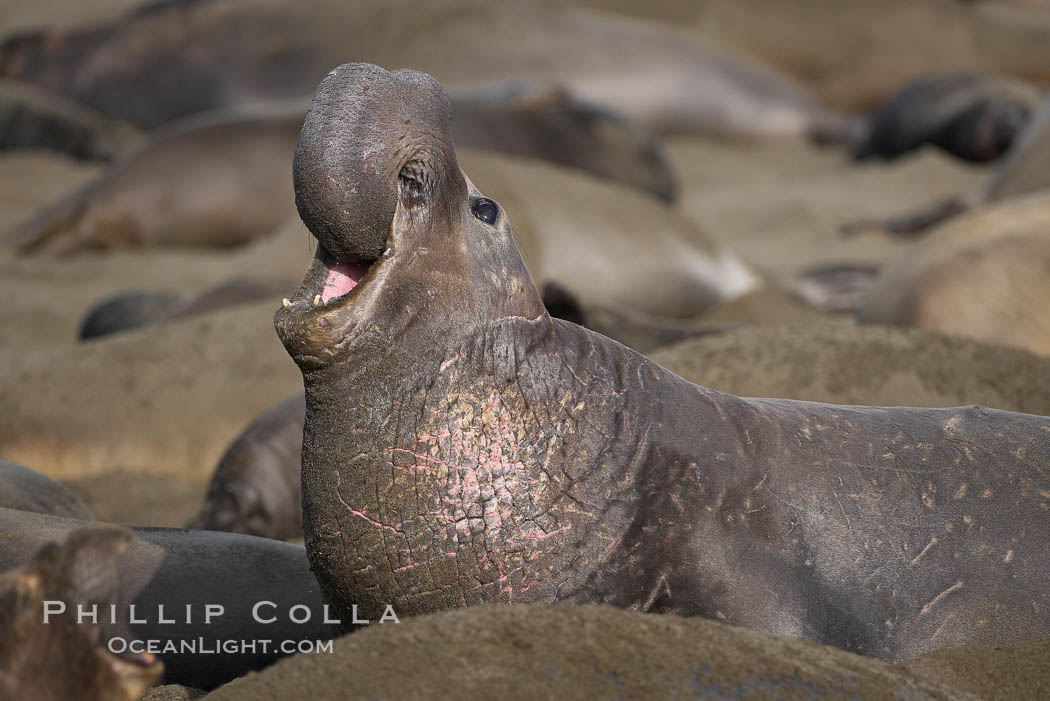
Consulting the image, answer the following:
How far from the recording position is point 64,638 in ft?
4.89

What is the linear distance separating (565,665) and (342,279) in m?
0.65

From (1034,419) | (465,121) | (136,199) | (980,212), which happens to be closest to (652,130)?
(465,121)

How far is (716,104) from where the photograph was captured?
34.7 feet

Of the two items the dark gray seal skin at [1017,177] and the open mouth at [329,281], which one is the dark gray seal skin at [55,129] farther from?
the open mouth at [329,281]

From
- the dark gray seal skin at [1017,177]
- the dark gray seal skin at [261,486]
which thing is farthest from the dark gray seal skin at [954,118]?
the dark gray seal skin at [261,486]

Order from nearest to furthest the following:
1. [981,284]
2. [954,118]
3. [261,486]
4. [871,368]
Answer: [871,368] < [261,486] < [981,284] < [954,118]

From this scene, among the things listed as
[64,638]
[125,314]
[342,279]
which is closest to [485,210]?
[342,279]

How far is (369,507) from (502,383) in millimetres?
245

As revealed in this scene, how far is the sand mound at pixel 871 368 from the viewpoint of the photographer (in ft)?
9.73

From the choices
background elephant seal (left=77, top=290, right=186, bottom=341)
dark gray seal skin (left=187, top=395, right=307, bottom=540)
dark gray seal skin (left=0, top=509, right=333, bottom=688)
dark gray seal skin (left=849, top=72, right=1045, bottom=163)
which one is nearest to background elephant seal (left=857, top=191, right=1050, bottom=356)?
dark gray seal skin (left=187, top=395, right=307, bottom=540)

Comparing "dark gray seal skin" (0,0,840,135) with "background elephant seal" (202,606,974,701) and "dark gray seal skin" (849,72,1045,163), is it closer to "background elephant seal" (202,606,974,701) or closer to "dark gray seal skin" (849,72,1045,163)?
"dark gray seal skin" (849,72,1045,163)

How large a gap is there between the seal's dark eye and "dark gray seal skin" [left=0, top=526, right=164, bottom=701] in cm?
73

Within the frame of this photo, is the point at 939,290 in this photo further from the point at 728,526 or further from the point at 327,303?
the point at 327,303

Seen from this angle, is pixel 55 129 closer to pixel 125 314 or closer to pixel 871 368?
pixel 125 314
